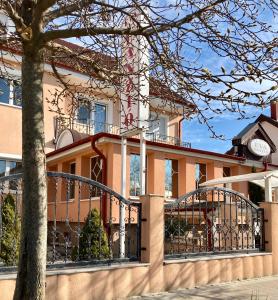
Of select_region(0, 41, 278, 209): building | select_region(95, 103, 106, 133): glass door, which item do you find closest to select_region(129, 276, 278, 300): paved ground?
select_region(0, 41, 278, 209): building

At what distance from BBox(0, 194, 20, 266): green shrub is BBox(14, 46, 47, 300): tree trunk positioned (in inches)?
128

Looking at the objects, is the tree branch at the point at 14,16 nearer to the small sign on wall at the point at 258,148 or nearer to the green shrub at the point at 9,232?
the green shrub at the point at 9,232

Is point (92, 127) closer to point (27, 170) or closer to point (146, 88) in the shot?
point (146, 88)

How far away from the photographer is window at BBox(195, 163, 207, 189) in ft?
61.6

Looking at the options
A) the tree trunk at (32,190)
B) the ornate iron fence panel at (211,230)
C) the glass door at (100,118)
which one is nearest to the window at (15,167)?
the glass door at (100,118)

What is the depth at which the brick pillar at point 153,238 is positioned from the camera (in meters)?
8.20

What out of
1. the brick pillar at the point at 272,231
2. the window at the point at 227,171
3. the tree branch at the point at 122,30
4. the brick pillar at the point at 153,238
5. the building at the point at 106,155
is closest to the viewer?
the tree branch at the point at 122,30

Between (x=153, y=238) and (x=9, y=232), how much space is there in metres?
2.78

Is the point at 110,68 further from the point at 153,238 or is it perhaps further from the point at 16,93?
the point at 153,238

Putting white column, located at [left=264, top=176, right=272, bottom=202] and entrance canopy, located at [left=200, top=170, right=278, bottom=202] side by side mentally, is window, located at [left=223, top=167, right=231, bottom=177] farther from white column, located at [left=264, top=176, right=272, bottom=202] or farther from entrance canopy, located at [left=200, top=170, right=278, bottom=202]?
white column, located at [left=264, top=176, right=272, bottom=202]

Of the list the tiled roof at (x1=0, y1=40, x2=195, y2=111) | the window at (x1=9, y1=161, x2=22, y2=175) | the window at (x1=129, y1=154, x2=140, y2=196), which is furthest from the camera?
the window at (x1=9, y1=161, x2=22, y2=175)

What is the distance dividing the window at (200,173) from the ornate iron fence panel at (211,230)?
765 cm

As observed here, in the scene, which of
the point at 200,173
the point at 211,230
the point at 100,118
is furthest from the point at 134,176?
the point at 211,230

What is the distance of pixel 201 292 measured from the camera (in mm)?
8508
